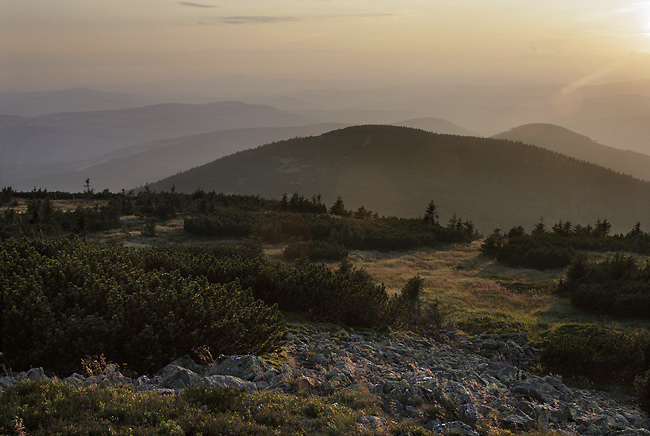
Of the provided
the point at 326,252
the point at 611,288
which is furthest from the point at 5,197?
the point at 611,288

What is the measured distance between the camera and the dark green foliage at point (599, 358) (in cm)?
967

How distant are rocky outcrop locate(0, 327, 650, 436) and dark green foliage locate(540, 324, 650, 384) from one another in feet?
3.09

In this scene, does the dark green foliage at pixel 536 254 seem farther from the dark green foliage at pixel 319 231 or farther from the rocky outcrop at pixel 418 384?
the rocky outcrop at pixel 418 384

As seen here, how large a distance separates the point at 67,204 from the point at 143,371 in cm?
3462

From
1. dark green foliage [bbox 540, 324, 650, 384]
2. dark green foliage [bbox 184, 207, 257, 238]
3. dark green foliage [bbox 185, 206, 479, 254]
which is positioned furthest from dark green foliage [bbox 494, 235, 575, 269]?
dark green foliage [bbox 184, 207, 257, 238]

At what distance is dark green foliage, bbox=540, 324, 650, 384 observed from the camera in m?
9.67

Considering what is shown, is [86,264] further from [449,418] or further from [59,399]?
[449,418]

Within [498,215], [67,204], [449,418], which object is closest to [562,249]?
[449,418]

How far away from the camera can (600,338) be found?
35.5 ft

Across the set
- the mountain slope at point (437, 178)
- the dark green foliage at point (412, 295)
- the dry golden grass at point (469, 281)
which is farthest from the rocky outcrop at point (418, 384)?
the mountain slope at point (437, 178)

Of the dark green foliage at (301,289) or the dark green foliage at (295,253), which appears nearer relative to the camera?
the dark green foliage at (301,289)

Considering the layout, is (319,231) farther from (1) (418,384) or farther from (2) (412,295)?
(1) (418,384)

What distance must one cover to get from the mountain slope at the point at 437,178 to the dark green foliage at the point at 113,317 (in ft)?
260

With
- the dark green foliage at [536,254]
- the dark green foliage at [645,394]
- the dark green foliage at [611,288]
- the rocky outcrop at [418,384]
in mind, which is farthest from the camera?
the dark green foliage at [536,254]
